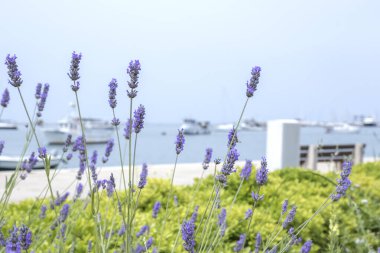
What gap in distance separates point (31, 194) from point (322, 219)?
4925mm

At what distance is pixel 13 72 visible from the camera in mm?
1746

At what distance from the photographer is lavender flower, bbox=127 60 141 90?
5.49 feet

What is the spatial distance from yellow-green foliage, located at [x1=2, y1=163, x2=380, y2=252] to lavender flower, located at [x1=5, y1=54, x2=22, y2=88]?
1193mm

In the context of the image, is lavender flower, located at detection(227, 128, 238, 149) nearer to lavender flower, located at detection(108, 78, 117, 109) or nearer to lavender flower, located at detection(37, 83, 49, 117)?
lavender flower, located at detection(108, 78, 117, 109)

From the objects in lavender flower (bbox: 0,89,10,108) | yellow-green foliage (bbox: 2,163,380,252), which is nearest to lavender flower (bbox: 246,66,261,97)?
yellow-green foliage (bbox: 2,163,380,252)

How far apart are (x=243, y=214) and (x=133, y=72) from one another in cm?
262

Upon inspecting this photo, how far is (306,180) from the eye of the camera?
620 cm

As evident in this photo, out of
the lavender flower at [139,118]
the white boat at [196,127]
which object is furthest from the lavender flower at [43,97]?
the white boat at [196,127]

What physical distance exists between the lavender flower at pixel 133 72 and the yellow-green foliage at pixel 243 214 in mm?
1259

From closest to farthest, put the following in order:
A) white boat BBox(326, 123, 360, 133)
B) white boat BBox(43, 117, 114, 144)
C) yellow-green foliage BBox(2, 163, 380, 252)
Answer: yellow-green foliage BBox(2, 163, 380, 252)
white boat BBox(43, 117, 114, 144)
white boat BBox(326, 123, 360, 133)

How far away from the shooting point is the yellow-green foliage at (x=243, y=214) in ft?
10.6

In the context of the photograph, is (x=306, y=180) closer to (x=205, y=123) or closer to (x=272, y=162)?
(x=272, y=162)

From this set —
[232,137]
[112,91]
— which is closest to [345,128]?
[232,137]

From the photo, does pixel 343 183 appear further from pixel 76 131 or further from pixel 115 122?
pixel 76 131
